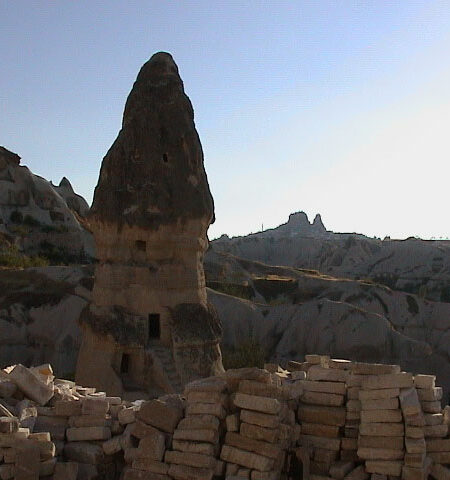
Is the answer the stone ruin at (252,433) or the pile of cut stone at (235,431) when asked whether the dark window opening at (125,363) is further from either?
Result: the pile of cut stone at (235,431)

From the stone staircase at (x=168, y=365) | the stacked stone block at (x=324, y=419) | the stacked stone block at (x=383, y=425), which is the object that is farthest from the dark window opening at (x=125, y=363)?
the stacked stone block at (x=383, y=425)

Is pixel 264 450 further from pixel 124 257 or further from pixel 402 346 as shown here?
pixel 402 346

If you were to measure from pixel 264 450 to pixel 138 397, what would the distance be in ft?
31.4

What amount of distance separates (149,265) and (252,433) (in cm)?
1028

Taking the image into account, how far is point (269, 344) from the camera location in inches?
1094

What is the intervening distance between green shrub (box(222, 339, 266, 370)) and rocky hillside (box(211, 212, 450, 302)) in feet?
74.6

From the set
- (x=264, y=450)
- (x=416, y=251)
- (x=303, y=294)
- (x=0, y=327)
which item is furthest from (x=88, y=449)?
(x=416, y=251)

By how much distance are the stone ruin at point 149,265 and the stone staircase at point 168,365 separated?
0.03m

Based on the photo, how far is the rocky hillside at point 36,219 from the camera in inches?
1554

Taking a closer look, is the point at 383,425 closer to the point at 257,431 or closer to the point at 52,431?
the point at 257,431

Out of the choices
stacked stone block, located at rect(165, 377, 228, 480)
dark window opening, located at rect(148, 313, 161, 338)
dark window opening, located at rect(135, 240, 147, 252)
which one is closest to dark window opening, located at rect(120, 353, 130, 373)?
dark window opening, located at rect(148, 313, 161, 338)

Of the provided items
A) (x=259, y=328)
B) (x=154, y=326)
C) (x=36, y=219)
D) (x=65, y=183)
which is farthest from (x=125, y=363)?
(x=65, y=183)

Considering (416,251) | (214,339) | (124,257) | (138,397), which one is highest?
(416,251)

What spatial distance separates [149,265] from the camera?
1661 centimetres
